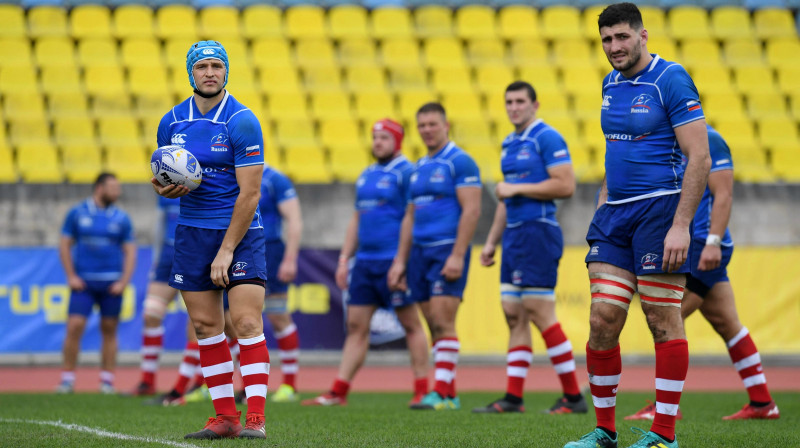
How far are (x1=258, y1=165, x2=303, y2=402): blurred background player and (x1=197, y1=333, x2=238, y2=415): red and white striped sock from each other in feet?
11.7

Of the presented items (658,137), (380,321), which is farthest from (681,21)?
(658,137)

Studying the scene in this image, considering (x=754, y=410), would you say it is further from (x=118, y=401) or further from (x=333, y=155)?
(x=333, y=155)

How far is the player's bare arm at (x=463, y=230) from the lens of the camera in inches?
322

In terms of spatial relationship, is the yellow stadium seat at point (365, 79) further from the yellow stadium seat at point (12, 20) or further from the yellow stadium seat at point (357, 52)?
the yellow stadium seat at point (12, 20)

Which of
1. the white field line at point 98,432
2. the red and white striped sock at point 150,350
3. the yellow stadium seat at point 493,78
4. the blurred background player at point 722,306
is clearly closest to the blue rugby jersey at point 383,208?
the red and white striped sock at point 150,350

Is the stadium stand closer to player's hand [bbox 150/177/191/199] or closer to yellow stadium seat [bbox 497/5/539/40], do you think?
yellow stadium seat [bbox 497/5/539/40]

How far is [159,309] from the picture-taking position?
31.3ft

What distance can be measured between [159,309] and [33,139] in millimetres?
7311

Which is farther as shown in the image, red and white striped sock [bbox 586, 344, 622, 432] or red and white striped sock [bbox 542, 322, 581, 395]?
red and white striped sock [bbox 542, 322, 581, 395]

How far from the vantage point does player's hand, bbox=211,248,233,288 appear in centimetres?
527

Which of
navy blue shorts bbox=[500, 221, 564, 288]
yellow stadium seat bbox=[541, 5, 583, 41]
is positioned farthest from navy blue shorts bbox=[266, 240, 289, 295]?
yellow stadium seat bbox=[541, 5, 583, 41]

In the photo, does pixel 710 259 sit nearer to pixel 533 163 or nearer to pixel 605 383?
pixel 605 383

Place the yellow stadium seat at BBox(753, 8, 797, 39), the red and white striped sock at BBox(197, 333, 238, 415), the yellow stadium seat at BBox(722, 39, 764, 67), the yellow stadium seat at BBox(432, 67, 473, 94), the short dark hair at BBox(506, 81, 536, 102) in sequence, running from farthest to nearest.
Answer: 1. the yellow stadium seat at BBox(753, 8, 797, 39)
2. the yellow stadium seat at BBox(722, 39, 764, 67)
3. the yellow stadium seat at BBox(432, 67, 473, 94)
4. the short dark hair at BBox(506, 81, 536, 102)
5. the red and white striped sock at BBox(197, 333, 238, 415)

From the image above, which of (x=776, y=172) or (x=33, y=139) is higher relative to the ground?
(x=33, y=139)
